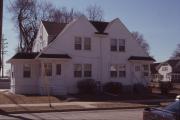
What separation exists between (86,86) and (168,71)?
6597 centimetres

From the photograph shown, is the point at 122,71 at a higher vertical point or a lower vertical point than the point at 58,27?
lower

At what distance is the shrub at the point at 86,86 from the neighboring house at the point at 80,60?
36.0 inches

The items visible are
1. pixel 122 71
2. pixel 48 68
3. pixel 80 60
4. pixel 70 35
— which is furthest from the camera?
pixel 122 71

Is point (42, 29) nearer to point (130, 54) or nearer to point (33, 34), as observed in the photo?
point (130, 54)

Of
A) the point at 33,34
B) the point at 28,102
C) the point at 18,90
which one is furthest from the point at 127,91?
the point at 33,34

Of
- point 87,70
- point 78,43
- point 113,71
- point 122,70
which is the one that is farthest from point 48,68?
point 122,70

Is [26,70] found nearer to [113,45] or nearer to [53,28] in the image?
[53,28]

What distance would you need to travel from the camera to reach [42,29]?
47.3 meters

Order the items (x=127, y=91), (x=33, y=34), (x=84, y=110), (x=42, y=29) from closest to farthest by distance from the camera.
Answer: (x=84, y=110) → (x=127, y=91) → (x=42, y=29) → (x=33, y=34)

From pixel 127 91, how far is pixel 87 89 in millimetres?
5322

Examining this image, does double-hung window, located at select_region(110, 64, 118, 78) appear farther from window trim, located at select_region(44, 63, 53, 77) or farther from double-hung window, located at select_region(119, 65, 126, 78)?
window trim, located at select_region(44, 63, 53, 77)

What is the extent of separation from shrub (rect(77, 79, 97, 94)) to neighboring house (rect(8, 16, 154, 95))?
92cm

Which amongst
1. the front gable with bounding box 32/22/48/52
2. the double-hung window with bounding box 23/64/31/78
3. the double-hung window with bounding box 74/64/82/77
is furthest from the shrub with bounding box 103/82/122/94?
the front gable with bounding box 32/22/48/52

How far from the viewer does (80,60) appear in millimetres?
41250
